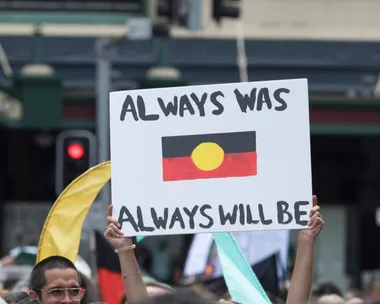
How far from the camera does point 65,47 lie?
22.2m

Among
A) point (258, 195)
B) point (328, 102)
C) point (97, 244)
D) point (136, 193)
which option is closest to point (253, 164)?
point (258, 195)

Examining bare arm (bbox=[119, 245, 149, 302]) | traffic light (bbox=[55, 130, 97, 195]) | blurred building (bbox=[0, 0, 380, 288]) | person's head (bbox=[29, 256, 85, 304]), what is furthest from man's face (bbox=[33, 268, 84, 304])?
blurred building (bbox=[0, 0, 380, 288])

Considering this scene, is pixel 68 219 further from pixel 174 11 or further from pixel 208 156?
pixel 174 11

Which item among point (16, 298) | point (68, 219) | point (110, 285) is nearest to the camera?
point (16, 298)

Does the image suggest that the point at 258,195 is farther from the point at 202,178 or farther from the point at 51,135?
the point at 51,135

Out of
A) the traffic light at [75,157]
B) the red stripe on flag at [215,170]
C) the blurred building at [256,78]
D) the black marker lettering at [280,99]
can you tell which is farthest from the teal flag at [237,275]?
the blurred building at [256,78]

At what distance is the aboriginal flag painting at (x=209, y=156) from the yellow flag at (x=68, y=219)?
1.25 meters

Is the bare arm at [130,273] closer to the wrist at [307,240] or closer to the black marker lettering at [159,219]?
the black marker lettering at [159,219]

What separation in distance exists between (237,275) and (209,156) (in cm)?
121

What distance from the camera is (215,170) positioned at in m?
5.68

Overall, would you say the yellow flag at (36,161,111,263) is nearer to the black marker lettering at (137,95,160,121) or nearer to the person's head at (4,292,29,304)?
the person's head at (4,292,29,304)

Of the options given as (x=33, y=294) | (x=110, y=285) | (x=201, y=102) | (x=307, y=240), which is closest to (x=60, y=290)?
(x=33, y=294)

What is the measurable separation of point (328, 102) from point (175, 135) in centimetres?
1598

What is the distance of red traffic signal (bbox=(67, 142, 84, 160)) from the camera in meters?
13.9
